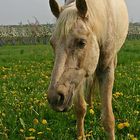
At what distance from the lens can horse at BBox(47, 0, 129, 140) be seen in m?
3.63

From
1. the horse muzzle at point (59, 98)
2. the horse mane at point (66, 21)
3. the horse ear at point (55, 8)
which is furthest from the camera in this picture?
the horse ear at point (55, 8)

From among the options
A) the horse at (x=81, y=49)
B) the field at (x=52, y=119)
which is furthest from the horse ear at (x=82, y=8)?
the field at (x=52, y=119)

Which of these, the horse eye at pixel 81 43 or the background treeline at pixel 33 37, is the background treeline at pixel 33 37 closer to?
the background treeline at pixel 33 37

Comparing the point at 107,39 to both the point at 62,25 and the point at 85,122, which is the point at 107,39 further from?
the point at 85,122

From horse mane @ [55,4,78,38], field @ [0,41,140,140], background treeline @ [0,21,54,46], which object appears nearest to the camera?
horse mane @ [55,4,78,38]

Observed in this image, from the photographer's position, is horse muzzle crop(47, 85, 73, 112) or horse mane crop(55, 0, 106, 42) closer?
horse muzzle crop(47, 85, 73, 112)

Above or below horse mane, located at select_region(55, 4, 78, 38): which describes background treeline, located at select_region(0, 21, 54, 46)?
above

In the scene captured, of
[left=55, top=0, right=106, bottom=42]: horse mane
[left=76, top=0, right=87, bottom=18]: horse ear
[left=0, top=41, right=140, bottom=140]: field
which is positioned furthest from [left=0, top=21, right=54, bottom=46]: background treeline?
[left=76, top=0, right=87, bottom=18]: horse ear

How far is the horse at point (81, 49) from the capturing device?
3627mm

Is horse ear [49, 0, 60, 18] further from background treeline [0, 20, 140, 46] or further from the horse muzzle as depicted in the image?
background treeline [0, 20, 140, 46]

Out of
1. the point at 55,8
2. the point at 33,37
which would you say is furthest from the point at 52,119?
the point at 33,37

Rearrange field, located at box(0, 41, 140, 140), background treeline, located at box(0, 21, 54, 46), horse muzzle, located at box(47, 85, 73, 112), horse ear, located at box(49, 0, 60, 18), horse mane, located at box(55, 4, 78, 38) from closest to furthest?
horse muzzle, located at box(47, 85, 73, 112) < horse mane, located at box(55, 4, 78, 38) < horse ear, located at box(49, 0, 60, 18) < field, located at box(0, 41, 140, 140) < background treeline, located at box(0, 21, 54, 46)

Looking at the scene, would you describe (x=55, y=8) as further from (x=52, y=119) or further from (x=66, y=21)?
(x=52, y=119)

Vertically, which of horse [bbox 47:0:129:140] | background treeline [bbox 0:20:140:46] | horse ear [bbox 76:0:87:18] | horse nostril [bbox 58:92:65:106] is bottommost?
horse nostril [bbox 58:92:65:106]
